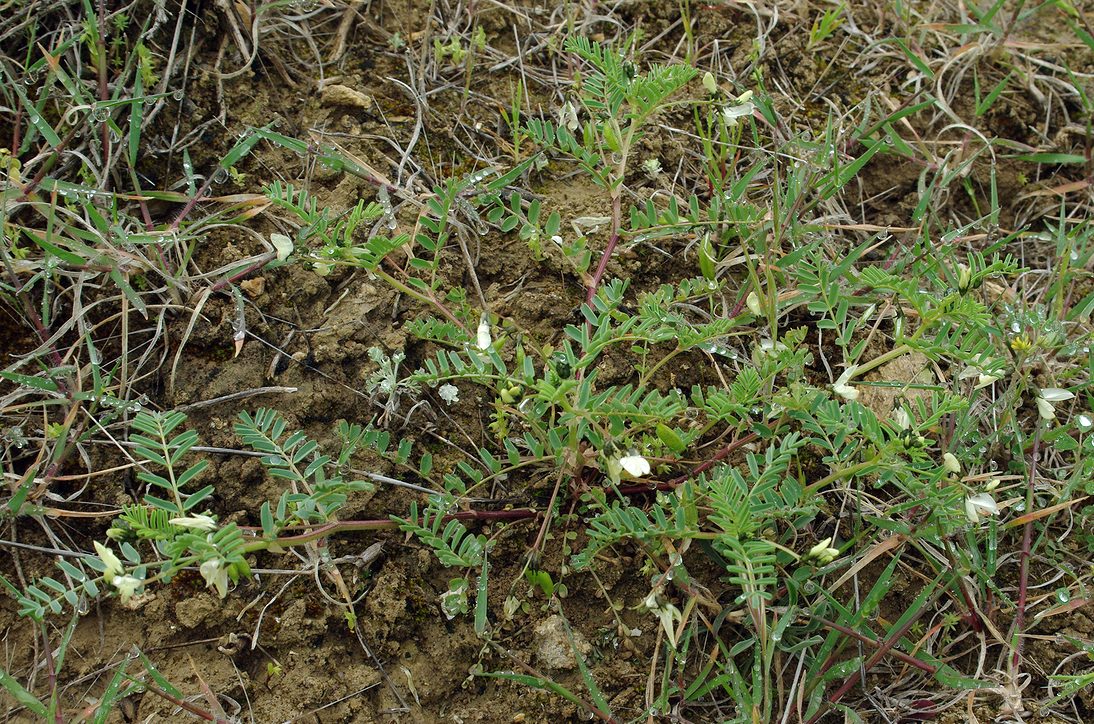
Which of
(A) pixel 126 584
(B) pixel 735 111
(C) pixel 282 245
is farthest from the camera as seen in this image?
(B) pixel 735 111

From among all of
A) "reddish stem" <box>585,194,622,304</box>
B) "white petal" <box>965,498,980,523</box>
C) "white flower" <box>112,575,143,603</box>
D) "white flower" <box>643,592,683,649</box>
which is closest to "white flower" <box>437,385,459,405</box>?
"reddish stem" <box>585,194,622,304</box>

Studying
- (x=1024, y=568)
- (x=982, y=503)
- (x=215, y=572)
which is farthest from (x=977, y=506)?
(x=215, y=572)

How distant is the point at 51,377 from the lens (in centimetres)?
215

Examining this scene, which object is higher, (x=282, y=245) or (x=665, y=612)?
(x=282, y=245)

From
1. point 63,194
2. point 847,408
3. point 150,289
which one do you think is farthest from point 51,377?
point 847,408

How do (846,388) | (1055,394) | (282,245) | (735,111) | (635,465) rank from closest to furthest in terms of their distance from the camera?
(635,465)
(846,388)
(282,245)
(1055,394)
(735,111)

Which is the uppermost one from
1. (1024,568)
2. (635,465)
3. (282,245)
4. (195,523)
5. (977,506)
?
(282,245)

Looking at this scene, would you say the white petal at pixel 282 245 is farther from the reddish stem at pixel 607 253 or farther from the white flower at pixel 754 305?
the white flower at pixel 754 305

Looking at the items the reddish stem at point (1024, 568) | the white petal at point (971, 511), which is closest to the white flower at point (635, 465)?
the white petal at point (971, 511)

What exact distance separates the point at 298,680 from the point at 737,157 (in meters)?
1.91

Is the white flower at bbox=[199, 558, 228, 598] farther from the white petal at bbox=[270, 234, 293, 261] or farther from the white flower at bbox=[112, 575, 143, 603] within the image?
the white petal at bbox=[270, 234, 293, 261]

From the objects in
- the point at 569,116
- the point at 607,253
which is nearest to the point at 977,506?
the point at 607,253

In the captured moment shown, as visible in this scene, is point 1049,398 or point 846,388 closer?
point 846,388

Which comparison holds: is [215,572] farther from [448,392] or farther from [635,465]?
[635,465]
